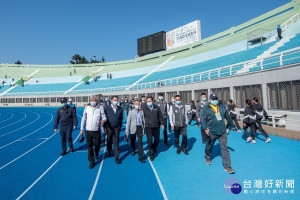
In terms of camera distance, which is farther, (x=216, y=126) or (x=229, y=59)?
(x=229, y=59)

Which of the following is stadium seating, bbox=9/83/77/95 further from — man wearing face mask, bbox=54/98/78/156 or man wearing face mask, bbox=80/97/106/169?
man wearing face mask, bbox=80/97/106/169

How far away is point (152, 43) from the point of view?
46.2 metres

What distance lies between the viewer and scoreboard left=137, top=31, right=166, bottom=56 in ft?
147

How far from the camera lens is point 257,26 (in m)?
25.4

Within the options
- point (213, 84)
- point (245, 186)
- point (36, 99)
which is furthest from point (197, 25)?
point (36, 99)

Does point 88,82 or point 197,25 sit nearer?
point 197,25

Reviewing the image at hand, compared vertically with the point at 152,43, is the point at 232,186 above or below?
below

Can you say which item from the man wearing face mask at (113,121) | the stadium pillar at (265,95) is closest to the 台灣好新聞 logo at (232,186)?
the man wearing face mask at (113,121)

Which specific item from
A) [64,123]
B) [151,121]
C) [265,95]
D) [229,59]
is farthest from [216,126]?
[229,59]

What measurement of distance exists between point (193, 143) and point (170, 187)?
3858 mm

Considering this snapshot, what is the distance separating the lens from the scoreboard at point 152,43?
4494 cm

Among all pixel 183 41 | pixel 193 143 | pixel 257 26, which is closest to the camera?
pixel 193 143

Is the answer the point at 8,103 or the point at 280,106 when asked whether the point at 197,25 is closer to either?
the point at 280,106

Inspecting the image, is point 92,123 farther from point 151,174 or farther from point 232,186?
point 232,186
